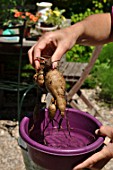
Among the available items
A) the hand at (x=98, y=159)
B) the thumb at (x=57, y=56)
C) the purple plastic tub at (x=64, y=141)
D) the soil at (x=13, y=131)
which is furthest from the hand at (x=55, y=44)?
the soil at (x=13, y=131)

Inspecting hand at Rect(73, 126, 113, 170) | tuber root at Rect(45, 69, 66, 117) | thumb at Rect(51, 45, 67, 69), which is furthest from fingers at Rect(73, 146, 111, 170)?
thumb at Rect(51, 45, 67, 69)

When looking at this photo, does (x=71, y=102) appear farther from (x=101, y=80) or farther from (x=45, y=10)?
(x=45, y=10)

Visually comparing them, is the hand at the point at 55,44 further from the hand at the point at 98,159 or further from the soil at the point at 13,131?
the soil at the point at 13,131

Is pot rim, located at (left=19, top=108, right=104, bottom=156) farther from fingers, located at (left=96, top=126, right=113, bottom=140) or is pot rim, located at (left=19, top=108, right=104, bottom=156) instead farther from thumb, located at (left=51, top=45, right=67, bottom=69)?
thumb, located at (left=51, top=45, right=67, bottom=69)

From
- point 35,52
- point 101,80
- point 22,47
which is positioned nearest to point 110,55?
point 101,80

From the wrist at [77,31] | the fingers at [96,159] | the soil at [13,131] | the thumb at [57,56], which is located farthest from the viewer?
the soil at [13,131]

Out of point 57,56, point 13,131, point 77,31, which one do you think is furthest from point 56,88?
point 13,131
